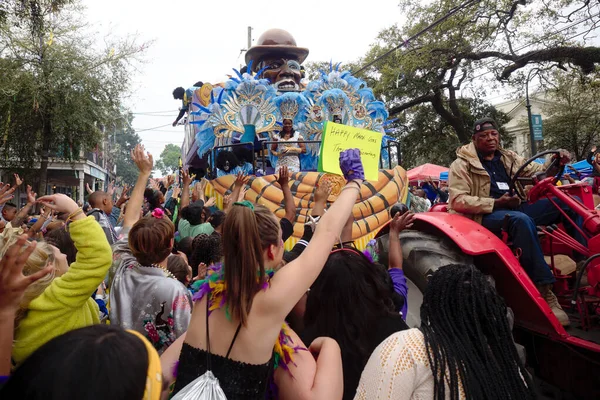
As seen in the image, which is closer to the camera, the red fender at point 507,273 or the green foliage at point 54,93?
the red fender at point 507,273

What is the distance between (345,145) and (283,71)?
769cm

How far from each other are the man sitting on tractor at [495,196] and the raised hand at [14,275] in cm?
298

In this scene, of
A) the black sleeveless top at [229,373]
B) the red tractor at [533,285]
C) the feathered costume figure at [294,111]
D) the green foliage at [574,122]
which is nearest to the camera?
the black sleeveless top at [229,373]

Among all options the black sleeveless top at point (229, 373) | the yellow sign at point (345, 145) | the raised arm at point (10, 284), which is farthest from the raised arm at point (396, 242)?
the raised arm at point (10, 284)

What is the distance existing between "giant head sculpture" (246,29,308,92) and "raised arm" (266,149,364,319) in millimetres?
8903

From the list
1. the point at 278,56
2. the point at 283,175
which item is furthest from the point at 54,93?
the point at 283,175

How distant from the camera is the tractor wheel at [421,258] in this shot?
347cm

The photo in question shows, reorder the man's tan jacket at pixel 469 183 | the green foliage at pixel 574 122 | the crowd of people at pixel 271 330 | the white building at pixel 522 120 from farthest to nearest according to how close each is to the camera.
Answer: the white building at pixel 522 120
the green foliage at pixel 574 122
the man's tan jacket at pixel 469 183
the crowd of people at pixel 271 330

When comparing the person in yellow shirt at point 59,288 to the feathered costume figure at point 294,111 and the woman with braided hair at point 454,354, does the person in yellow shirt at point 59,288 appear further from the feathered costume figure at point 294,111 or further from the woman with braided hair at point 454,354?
the feathered costume figure at point 294,111

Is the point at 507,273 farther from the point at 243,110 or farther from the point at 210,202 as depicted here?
the point at 243,110

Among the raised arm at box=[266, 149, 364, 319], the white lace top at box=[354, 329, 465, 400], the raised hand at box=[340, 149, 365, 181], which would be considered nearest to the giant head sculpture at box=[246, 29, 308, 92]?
the raised hand at box=[340, 149, 365, 181]

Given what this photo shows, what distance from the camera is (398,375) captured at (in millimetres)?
1509

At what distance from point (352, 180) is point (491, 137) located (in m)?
2.26

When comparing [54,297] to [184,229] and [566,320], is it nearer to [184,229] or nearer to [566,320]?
[566,320]
